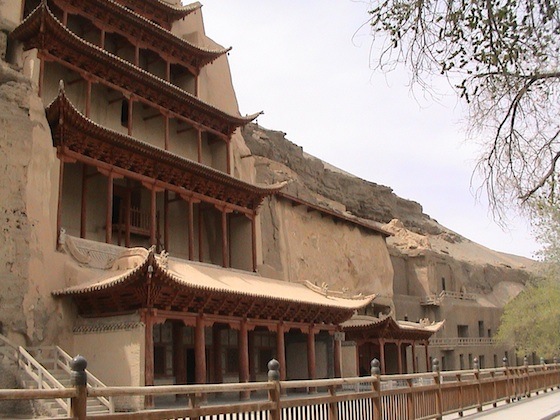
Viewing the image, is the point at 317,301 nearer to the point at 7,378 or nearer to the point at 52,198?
the point at 52,198

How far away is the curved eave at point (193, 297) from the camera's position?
1608 cm

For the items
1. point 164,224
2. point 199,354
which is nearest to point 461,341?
point 164,224

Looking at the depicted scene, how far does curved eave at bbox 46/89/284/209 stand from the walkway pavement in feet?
36.7

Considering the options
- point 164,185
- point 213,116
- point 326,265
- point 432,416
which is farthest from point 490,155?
point 326,265

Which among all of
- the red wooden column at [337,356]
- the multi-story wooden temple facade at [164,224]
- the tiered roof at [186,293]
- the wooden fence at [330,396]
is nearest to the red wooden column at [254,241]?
the multi-story wooden temple facade at [164,224]

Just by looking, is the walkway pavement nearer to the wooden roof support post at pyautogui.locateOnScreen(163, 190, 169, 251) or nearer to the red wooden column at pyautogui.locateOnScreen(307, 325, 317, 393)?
the red wooden column at pyautogui.locateOnScreen(307, 325, 317, 393)

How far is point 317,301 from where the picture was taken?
74.9 ft

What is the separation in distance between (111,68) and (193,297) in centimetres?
836

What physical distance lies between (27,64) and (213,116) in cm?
812

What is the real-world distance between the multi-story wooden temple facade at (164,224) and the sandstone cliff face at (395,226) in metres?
8.67

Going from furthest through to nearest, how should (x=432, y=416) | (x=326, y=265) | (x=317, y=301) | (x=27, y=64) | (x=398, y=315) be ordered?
1. (x=398, y=315)
2. (x=326, y=265)
3. (x=317, y=301)
4. (x=27, y=64)
5. (x=432, y=416)

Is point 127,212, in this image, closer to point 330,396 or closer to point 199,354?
point 199,354

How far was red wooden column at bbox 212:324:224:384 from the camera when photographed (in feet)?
69.9

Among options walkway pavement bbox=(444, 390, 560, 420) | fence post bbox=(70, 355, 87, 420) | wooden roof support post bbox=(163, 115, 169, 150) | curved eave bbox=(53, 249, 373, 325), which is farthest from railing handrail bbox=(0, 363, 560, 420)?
Answer: wooden roof support post bbox=(163, 115, 169, 150)
